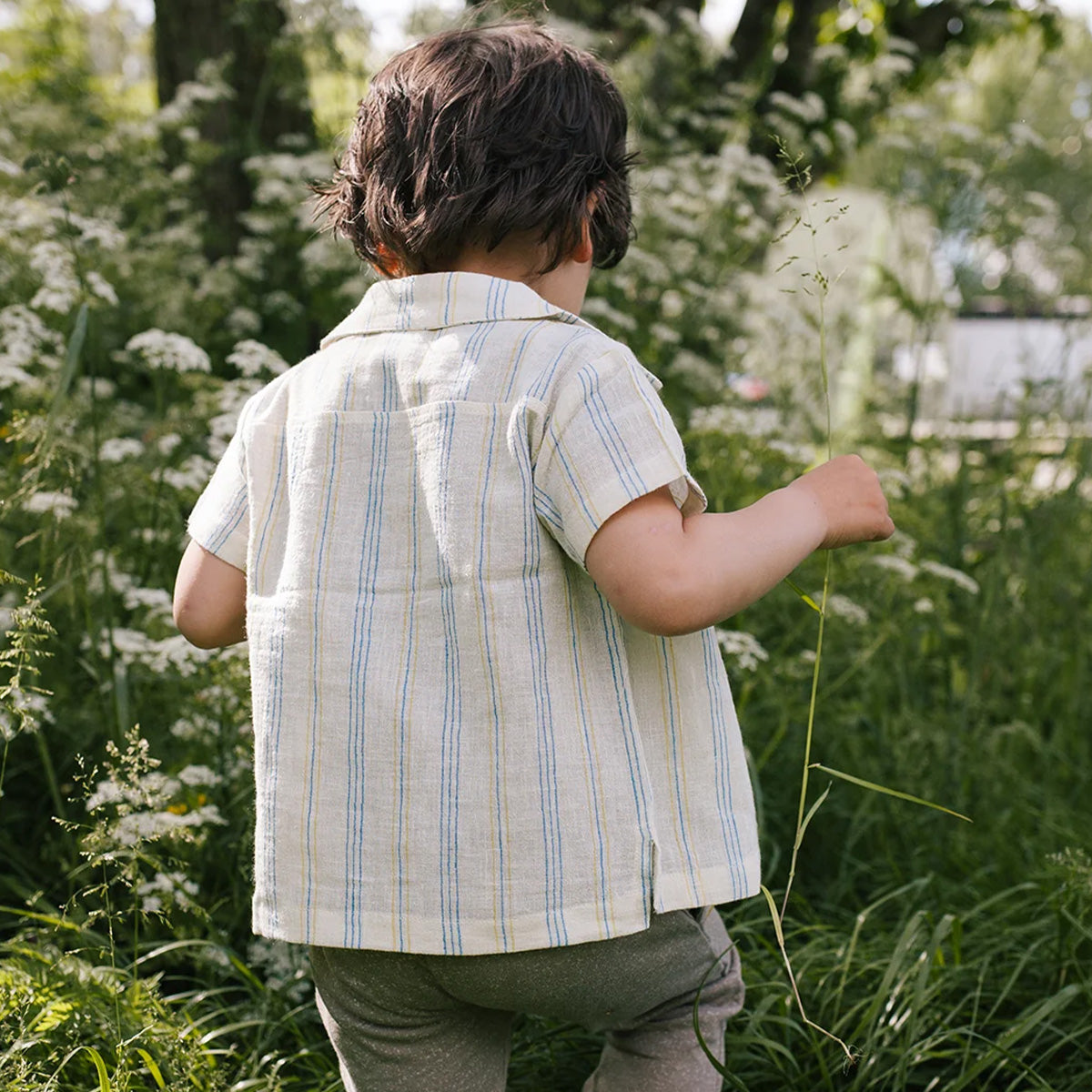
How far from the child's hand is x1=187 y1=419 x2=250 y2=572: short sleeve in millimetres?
610

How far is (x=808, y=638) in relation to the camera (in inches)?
124

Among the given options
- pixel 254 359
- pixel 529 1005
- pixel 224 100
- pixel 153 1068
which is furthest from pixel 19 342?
pixel 224 100

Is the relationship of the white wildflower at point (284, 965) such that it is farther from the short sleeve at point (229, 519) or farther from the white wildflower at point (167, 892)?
the short sleeve at point (229, 519)

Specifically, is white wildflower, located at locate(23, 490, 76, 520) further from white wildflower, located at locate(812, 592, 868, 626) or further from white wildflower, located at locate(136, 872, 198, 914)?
white wildflower, located at locate(812, 592, 868, 626)

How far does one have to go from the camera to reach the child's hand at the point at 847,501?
1.31 metres

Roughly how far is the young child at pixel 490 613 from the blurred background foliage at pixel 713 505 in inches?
12.3

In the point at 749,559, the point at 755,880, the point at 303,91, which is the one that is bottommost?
the point at 755,880

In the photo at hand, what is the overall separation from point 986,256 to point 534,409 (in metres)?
3.73

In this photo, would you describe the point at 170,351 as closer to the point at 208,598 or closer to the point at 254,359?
the point at 254,359

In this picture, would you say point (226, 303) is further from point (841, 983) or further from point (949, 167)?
point (841, 983)

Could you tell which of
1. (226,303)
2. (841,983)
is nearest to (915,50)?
(226,303)

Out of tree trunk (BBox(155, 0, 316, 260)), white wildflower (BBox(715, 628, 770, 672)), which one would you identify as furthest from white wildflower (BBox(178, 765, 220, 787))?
tree trunk (BBox(155, 0, 316, 260))

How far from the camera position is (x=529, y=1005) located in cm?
130

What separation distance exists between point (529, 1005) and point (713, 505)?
5.89ft
